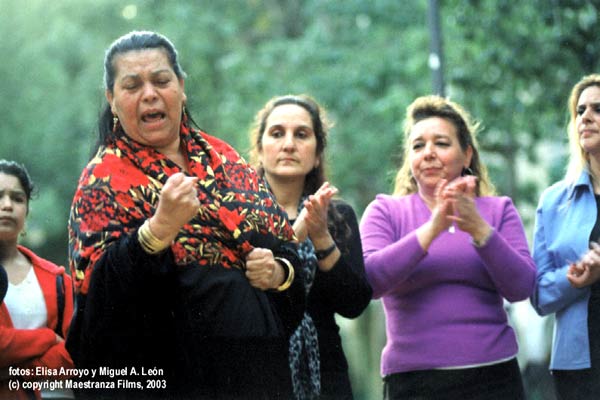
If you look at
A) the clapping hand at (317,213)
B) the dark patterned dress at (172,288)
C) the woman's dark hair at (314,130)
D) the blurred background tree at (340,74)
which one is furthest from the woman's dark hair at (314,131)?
the blurred background tree at (340,74)

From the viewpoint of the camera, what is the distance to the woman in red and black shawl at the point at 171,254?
311cm

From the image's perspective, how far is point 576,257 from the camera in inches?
170

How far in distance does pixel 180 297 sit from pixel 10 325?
3.45 ft

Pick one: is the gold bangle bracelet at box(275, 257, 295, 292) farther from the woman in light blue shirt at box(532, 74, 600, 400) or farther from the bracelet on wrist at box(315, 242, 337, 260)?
the woman in light blue shirt at box(532, 74, 600, 400)

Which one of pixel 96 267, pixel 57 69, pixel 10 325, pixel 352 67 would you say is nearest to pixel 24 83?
pixel 57 69

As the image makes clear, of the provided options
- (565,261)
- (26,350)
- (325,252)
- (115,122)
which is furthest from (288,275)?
(565,261)

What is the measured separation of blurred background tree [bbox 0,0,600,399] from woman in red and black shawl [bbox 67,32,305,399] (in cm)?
350

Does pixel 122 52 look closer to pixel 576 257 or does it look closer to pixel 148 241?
pixel 148 241

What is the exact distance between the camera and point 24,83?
14.6 metres

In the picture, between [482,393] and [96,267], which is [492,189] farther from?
[96,267]

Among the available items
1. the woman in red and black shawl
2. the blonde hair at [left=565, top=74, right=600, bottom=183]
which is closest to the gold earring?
the woman in red and black shawl

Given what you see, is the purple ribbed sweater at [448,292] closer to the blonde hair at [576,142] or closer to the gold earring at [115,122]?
the blonde hair at [576,142]

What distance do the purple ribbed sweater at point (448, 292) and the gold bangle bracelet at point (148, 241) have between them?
1.33 meters

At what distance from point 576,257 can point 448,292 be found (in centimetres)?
60
